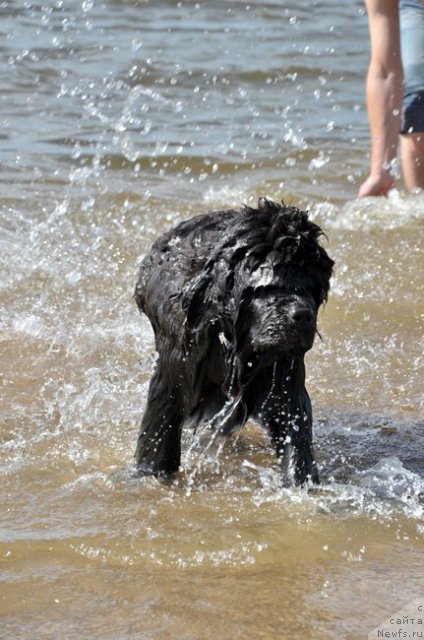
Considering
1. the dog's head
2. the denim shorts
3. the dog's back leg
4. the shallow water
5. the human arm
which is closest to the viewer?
the shallow water

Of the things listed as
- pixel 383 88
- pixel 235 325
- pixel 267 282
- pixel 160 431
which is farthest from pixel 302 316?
pixel 383 88

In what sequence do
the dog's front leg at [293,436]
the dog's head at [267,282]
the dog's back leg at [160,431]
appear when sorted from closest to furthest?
the dog's head at [267,282] < the dog's front leg at [293,436] < the dog's back leg at [160,431]

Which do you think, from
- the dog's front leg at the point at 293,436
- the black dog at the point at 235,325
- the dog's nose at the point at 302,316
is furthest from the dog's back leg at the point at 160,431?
the dog's nose at the point at 302,316

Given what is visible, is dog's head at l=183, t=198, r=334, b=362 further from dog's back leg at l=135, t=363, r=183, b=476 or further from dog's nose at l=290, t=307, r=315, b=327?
dog's back leg at l=135, t=363, r=183, b=476

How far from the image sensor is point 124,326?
604 centimetres

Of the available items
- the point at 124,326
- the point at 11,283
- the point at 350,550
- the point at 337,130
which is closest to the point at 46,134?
the point at 337,130

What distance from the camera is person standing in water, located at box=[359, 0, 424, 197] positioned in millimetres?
6355

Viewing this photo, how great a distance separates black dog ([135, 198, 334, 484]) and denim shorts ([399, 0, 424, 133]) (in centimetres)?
320

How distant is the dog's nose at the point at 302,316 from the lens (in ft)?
11.8

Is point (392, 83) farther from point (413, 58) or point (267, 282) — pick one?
point (267, 282)

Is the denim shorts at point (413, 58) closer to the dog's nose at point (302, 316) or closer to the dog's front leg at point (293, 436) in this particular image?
the dog's front leg at point (293, 436)

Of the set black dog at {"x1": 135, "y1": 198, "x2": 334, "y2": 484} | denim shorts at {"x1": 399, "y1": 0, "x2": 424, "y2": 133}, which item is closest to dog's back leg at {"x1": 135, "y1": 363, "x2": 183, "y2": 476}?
black dog at {"x1": 135, "y1": 198, "x2": 334, "y2": 484}

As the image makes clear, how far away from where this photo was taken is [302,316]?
3611mm

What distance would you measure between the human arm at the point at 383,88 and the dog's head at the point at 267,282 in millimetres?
2676
